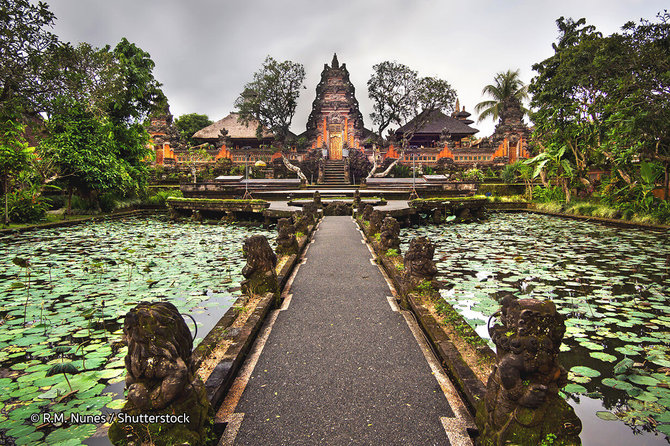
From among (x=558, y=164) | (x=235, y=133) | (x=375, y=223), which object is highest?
(x=235, y=133)

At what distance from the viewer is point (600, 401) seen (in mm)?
2352

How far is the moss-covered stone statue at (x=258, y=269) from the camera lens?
13.3 feet

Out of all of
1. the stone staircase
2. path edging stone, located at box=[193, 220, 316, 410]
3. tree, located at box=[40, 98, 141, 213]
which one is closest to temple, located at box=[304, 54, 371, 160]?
the stone staircase

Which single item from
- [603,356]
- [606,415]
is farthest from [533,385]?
[603,356]

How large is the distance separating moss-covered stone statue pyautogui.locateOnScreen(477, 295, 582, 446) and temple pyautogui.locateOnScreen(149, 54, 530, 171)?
24677 mm

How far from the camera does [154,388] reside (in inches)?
67.6

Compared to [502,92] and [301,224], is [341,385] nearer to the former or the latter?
[301,224]

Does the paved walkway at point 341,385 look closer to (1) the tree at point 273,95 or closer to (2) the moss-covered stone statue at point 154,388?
(2) the moss-covered stone statue at point 154,388

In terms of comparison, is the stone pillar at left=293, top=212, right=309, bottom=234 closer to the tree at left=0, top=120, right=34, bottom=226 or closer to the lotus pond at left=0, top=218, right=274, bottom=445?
the lotus pond at left=0, top=218, right=274, bottom=445

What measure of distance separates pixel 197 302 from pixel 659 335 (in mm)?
4923

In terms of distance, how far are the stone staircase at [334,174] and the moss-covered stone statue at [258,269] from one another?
19.5m

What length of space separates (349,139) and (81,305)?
86.0ft

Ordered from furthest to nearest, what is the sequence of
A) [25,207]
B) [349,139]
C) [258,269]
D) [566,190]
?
[349,139] < [566,190] < [25,207] < [258,269]

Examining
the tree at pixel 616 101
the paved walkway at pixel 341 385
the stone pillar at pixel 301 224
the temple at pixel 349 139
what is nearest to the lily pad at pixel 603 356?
the paved walkway at pixel 341 385
